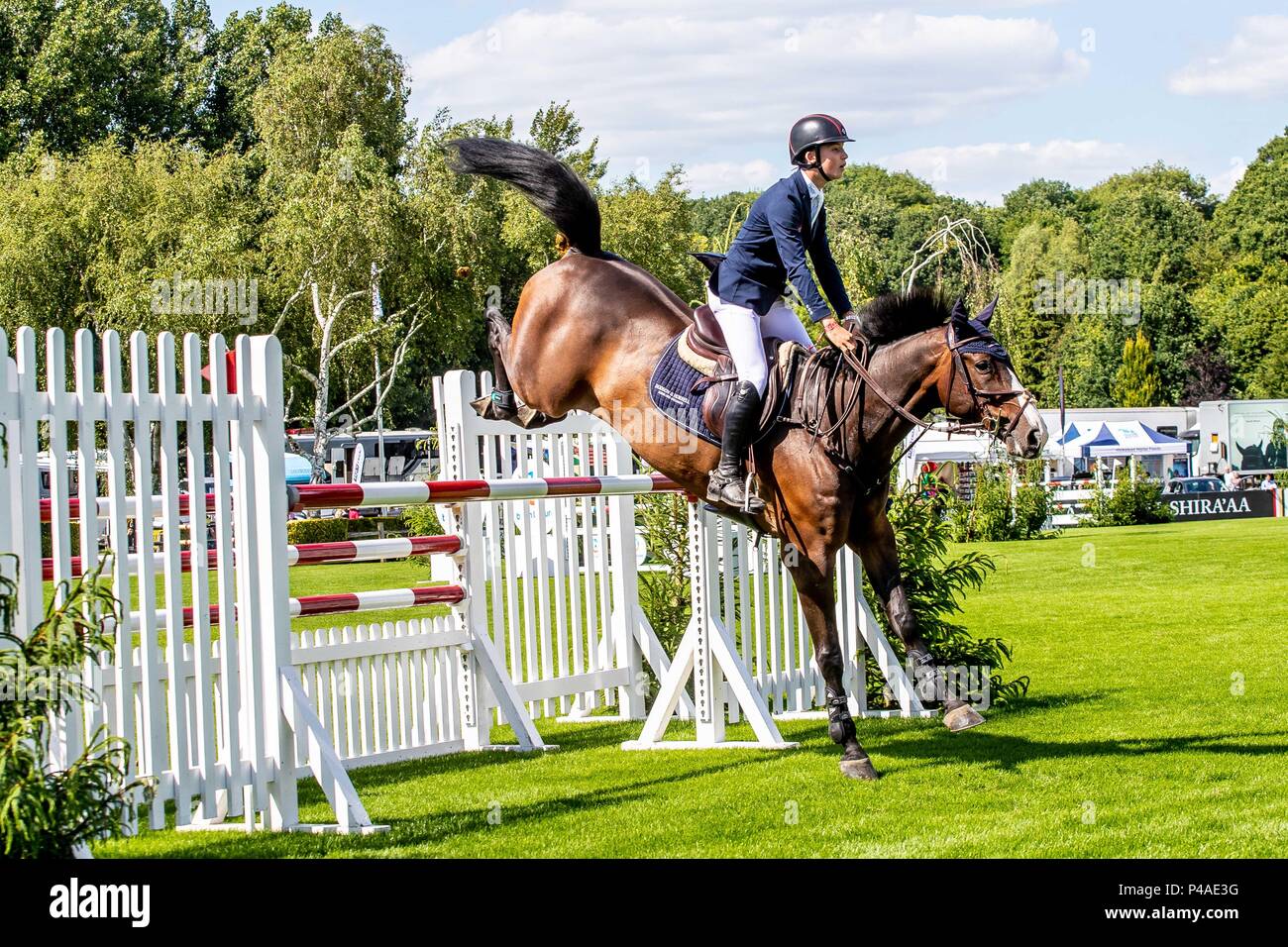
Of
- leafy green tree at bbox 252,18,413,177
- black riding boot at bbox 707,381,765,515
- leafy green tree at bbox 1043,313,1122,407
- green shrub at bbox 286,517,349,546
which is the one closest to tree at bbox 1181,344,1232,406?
leafy green tree at bbox 1043,313,1122,407

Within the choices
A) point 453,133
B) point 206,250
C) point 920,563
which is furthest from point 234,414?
point 453,133

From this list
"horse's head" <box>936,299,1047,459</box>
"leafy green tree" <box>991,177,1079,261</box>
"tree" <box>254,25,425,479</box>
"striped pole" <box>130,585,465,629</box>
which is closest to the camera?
"horse's head" <box>936,299,1047,459</box>

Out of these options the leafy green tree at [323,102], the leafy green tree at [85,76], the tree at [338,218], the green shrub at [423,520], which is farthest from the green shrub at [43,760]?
the leafy green tree at [85,76]

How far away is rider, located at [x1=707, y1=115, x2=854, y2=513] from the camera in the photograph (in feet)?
23.0

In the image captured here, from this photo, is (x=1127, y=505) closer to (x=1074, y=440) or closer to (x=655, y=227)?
(x=1074, y=440)

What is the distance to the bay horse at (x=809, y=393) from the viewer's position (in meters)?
6.95

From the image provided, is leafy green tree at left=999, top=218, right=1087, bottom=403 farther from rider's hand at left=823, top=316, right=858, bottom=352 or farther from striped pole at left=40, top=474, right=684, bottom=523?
rider's hand at left=823, top=316, right=858, bottom=352

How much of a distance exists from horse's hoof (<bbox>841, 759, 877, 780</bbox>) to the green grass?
95 millimetres

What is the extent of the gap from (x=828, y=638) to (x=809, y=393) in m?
1.24

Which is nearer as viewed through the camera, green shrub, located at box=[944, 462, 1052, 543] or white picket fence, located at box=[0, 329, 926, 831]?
white picket fence, located at box=[0, 329, 926, 831]

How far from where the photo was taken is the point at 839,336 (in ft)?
23.2

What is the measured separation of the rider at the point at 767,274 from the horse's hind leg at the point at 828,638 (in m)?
0.38

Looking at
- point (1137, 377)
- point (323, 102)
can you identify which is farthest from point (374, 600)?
point (1137, 377)

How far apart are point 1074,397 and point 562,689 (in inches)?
2619
